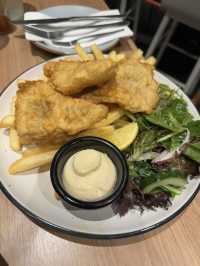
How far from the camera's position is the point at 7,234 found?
1.08 meters

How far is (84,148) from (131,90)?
0.33m

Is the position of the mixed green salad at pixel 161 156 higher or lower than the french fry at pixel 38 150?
higher

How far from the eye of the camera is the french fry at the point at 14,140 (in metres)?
1.19

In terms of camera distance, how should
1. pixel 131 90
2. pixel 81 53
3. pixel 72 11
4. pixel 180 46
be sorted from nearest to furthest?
pixel 131 90 < pixel 81 53 < pixel 72 11 < pixel 180 46

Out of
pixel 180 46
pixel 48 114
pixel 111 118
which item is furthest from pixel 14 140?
pixel 180 46

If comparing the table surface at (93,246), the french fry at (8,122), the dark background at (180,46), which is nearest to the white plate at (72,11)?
the french fry at (8,122)

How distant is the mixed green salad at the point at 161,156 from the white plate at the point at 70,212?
1.3 inches

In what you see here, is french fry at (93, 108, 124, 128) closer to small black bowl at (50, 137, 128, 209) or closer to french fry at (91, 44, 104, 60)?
small black bowl at (50, 137, 128, 209)

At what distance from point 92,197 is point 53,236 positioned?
213 mm

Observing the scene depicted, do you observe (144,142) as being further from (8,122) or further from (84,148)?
(8,122)

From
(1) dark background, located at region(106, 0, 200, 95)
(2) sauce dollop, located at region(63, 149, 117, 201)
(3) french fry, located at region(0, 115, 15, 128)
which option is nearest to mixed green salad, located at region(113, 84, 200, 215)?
(2) sauce dollop, located at region(63, 149, 117, 201)

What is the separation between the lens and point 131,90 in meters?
1.29

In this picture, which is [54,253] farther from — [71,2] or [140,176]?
[71,2]

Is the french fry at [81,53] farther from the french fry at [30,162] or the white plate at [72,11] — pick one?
the french fry at [30,162]
